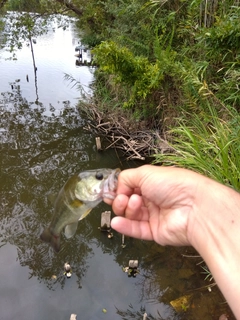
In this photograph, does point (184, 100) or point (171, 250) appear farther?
point (184, 100)

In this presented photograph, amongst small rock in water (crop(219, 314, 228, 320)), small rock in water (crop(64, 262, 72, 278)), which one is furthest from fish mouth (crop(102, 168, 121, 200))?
small rock in water (crop(64, 262, 72, 278))

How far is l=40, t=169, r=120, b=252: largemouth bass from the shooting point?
78.5 inches

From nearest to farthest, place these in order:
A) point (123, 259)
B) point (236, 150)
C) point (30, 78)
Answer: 1. point (236, 150)
2. point (123, 259)
3. point (30, 78)

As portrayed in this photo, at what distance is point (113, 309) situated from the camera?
439 cm

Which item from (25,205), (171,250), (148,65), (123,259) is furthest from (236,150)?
(25,205)

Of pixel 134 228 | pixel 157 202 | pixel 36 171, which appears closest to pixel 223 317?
pixel 134 228

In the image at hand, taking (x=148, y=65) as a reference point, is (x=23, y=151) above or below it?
below

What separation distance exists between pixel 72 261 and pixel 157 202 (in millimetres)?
3716

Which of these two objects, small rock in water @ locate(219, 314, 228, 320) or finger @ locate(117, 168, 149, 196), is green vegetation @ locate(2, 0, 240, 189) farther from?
finger @ locate(117, 168, 149, 196)

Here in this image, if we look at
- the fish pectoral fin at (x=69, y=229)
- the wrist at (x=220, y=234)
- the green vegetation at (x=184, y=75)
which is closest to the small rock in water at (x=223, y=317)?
the green vegetation at (x=184, y=75)

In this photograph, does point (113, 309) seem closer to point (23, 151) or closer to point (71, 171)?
point (71, 171)

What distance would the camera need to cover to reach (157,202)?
1.95 m

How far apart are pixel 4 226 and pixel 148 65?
4593mm

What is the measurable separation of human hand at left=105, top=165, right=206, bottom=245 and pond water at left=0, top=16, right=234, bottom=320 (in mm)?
1258
